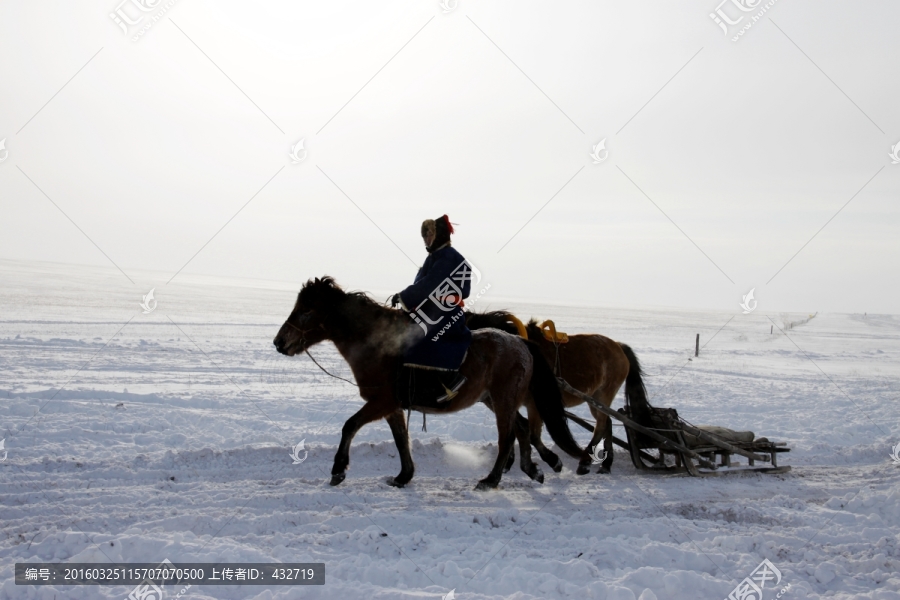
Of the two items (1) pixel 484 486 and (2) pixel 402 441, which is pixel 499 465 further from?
(2) pixel 402 441

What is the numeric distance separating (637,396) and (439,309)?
370cm

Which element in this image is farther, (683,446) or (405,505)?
(683,446)

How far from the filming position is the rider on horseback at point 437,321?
7.48 meters

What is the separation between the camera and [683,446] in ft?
28.4

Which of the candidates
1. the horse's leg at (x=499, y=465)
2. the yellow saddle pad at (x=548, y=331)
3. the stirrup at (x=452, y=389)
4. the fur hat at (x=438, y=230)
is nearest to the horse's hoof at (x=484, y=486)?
the horse's leg at (x=499, y=465)

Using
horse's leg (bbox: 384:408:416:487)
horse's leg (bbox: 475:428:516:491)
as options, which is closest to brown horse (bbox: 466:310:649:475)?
horse's leg (bbox: 475:428:516:491)

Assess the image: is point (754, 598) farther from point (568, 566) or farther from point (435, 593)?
point (435, 593)

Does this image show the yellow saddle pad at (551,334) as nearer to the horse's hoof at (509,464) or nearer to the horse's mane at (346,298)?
the horse's hoof at (509,464)

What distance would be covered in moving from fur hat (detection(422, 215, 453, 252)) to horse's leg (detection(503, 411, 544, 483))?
7.44 ft

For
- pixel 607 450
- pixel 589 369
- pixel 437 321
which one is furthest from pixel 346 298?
pixel 607 450

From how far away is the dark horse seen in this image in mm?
7527

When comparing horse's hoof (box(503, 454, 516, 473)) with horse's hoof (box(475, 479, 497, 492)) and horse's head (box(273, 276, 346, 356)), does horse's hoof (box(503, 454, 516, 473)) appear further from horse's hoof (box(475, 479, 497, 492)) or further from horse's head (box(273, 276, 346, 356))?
horse's head (box(273, 276, 346, 356))

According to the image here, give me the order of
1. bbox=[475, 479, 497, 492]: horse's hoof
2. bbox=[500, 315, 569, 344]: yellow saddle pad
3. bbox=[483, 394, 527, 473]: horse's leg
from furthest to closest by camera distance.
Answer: bbox=[500, 315, 569, 344]: yellow saddle pad
bbox=[483, 394, 527, 473]: horse's leg
bbox=[475, 479, 497, 492]: horse's hoof

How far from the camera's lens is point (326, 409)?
→ 13133 millimetres
